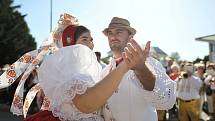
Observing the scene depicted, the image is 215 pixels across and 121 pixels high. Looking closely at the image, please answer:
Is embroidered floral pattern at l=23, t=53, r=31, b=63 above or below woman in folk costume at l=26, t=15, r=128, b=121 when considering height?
above

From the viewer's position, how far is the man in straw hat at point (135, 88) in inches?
94.0

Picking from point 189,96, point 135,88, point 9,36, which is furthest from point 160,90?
point 9,36

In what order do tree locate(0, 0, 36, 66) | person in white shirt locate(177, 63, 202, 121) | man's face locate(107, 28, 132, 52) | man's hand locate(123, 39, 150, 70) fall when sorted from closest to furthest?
man's hand locate(123, 39, 150, 70)
man's face locate(107, 28, 132, 52)
person in white shirt locate(177, 63, 202, 121)
tree locate(0, 0, 36, 66)

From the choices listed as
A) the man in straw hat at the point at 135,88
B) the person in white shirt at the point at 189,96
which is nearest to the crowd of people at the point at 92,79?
the man in straw hat at the point at 135,88

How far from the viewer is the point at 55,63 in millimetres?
2096

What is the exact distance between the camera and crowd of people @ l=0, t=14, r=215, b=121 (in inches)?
73.7

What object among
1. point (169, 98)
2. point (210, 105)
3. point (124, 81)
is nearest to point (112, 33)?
point (124, 81)

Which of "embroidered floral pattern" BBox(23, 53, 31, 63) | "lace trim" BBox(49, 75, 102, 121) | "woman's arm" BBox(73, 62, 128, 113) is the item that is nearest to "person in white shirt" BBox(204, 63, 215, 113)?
"embroidered floral pattern" BBox(23, 53, 31, 63)

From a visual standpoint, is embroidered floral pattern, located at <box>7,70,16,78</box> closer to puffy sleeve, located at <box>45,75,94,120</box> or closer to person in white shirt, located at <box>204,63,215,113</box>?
puffy sleeve, located at <box>45,75,94,120</box>

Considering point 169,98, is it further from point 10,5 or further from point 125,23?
point 10,5

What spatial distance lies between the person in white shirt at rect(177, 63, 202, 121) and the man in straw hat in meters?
5.56

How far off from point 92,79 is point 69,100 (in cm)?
17

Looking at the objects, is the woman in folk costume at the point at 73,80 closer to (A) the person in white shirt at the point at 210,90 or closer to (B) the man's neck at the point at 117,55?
(B) the man's neck at the point at 117,55

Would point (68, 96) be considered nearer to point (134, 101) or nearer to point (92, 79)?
point (92, 79)
